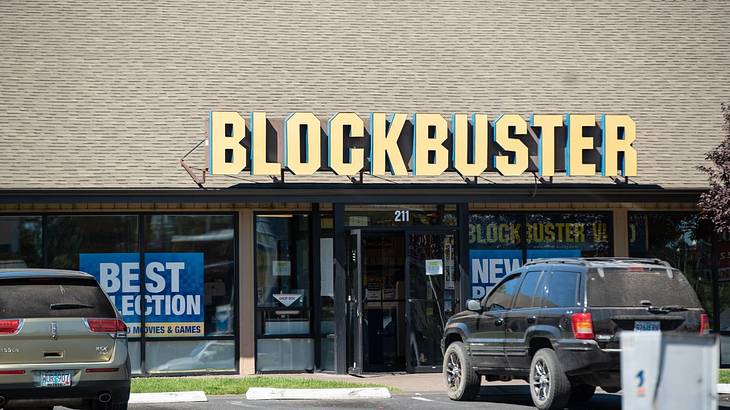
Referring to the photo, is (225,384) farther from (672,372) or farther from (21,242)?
(672,372)

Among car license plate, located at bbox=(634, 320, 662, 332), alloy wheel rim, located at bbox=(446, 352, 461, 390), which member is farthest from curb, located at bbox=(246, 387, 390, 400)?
car license plate, located at bbox=(634, 320, 662, 332)

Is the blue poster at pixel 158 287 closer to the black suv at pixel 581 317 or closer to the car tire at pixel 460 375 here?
the car tire at pixel 460 375

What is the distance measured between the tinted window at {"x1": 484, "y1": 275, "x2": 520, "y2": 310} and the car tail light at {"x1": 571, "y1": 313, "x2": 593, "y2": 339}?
190cm

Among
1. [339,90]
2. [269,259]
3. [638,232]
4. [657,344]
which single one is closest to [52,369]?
[657,344]

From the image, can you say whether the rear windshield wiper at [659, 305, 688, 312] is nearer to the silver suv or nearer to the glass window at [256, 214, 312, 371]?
the silver suv

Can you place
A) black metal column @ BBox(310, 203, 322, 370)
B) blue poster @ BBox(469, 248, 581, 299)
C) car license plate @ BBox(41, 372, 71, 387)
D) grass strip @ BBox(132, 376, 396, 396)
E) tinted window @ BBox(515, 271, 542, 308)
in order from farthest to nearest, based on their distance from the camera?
blue poster @ BBox(469, 248, 581, 299), black metal column @ BBox(310, 203, 322, 370), grass strip @ BBox(132, 376, 396, 396), tinted window @ BBox(515, 271, 542, 308), car license plate @ BBox(41, 372, 71, 387)

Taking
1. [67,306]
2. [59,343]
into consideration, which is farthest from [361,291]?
[59,343]

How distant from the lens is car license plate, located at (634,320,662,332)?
14.0 metres

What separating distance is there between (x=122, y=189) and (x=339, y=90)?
4799 millimetres

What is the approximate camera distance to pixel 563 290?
14594 mm

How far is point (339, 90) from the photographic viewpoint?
22.5m

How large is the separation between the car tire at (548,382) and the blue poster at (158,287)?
7977 millimetres

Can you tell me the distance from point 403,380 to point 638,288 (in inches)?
244

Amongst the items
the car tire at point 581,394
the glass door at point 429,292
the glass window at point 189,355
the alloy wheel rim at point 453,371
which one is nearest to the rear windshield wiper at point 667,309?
the car tire at point 581,394
